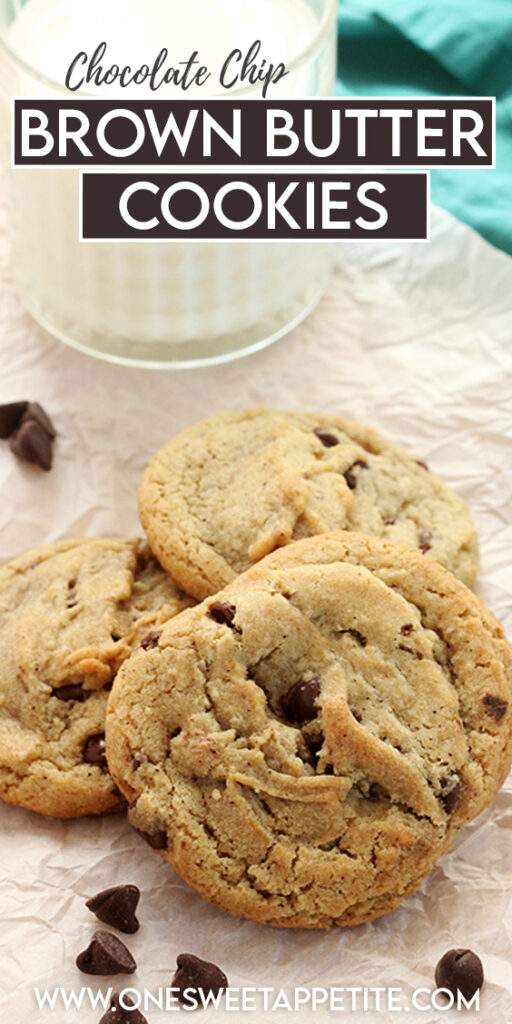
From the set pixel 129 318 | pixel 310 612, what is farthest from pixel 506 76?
pixel 310 612

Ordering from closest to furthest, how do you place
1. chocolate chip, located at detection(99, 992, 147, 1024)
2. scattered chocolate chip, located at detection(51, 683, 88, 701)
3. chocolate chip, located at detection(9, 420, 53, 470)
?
chocolate chip, located at detection(99, 992, 147, 1024) → scattered chocolate chip, located at detection(51, 683, 88, 701) → chocolate chip, located at detection(9, 420, 53, 470)

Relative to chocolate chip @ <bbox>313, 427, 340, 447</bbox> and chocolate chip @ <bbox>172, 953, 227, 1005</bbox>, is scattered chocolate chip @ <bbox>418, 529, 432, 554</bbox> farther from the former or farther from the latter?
chocolate chip @ <bbox>172, 953, 227, 1005</bbox>

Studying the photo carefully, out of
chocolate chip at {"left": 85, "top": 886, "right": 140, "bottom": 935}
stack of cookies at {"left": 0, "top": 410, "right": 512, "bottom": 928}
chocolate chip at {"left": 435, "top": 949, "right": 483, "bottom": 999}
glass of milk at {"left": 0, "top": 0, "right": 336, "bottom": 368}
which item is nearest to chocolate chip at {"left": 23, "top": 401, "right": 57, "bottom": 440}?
glass of milk at {"left": 0, "top": 0, "right": 336, "bottom": 368}

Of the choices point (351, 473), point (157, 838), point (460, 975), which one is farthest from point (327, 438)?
point (460, 975)

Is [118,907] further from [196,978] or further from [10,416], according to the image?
[10,416]

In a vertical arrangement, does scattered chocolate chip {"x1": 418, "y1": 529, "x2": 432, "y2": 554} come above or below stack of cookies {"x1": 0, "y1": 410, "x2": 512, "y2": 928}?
above

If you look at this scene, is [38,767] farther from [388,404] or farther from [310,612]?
[388,404]

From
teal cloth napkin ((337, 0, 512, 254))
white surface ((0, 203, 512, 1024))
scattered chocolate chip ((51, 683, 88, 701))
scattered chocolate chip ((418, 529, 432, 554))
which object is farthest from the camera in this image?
teal cloth napkin ((337, 0, 512, 254))

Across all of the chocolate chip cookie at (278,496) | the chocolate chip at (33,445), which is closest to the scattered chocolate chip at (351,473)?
the chocolate chip cookie at (278,496)
